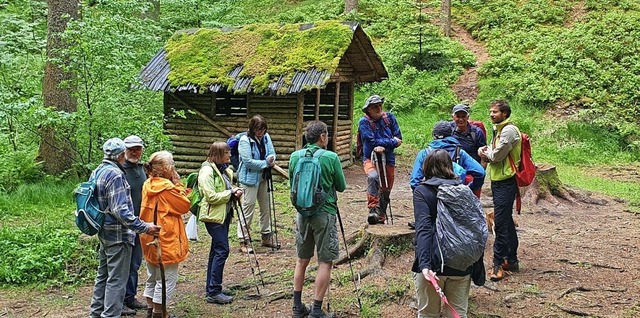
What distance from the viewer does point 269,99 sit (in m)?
14.5

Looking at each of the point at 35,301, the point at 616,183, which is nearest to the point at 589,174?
the point at 616,183

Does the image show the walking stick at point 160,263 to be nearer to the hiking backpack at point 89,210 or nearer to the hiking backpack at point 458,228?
the hiking backpack at point 89,210

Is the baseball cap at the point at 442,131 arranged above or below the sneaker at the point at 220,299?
above

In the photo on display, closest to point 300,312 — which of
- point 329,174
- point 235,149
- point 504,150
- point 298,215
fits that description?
point 298,215

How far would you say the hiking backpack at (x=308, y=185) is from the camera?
5.11 meters

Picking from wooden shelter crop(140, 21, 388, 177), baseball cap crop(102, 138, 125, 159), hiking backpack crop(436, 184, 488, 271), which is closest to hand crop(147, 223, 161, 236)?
baseball cap crop(102, 138, 125, 159)

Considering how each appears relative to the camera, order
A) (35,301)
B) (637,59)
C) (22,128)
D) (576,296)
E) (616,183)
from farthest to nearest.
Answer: (637,59)
(616,183)
(22,128)
(35,301)
(576,296)

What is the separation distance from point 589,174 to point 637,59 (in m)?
7.28

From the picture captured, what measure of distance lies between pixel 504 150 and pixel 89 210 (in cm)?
404

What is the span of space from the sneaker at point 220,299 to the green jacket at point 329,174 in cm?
165

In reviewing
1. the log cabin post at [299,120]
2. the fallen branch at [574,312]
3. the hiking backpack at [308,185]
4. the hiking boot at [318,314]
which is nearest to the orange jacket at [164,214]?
the hiking backpack at [308,185]

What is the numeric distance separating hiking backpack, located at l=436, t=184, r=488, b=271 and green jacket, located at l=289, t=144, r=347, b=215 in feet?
4.29

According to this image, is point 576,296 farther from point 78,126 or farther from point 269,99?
point 269,99

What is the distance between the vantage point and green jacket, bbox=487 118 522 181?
593 centimetres
